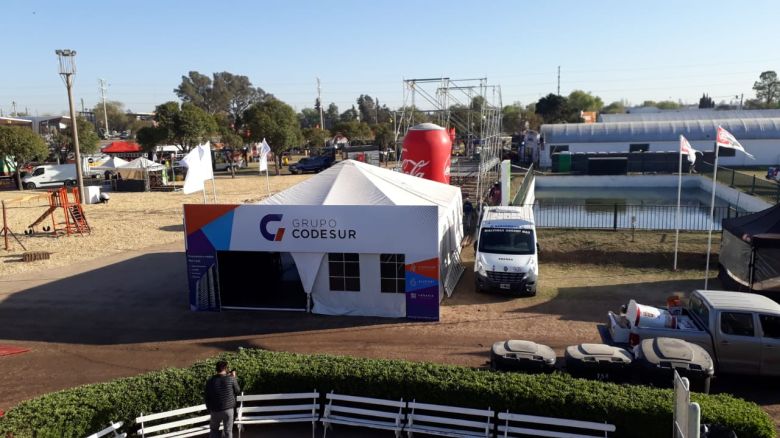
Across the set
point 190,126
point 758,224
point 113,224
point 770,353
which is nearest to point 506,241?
point 758,224

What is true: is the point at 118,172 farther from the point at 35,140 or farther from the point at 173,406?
the point at 173,406

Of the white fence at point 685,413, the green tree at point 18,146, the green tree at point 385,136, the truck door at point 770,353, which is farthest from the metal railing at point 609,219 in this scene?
the green tree at point 385,136

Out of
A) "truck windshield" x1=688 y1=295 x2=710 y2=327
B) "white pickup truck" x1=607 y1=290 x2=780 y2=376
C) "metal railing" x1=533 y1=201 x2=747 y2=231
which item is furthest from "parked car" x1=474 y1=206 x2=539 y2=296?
"metal railing" x1=533 y1=201 x2=747 y2=231

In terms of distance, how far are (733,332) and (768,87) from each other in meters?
159

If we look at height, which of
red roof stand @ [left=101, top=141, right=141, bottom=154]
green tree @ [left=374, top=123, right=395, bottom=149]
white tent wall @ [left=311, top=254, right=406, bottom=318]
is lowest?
white tent wall @ [left=311, top=254, right=406, bottom=318]

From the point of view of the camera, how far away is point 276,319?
1370cm

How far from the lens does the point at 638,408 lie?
718 cm

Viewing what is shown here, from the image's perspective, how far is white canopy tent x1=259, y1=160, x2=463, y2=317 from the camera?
13609mm

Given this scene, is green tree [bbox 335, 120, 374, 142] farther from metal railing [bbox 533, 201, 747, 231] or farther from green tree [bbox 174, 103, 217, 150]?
metal railing [bbox 533, 201, 747, 231]

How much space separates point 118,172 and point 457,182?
91.8 ft

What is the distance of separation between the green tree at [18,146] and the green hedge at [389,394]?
3921cm

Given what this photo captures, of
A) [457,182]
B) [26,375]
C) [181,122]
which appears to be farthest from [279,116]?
[26,375]

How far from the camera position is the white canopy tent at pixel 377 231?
1361cm

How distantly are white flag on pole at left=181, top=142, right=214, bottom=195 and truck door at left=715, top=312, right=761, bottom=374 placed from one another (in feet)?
48.2
